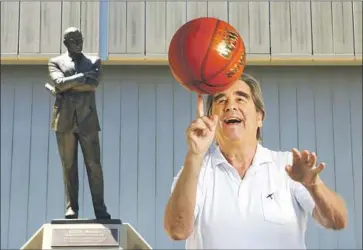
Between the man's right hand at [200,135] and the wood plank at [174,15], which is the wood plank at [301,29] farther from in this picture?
the man's right hand at [200,135]

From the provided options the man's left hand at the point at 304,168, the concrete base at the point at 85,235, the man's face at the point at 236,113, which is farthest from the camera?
the concrete base at the point at 85,235

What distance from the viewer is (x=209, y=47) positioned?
3.57m

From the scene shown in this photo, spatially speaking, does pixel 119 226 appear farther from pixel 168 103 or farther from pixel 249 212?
pixel 168 103

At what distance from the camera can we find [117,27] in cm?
1157

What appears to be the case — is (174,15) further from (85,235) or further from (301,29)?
(85,235)

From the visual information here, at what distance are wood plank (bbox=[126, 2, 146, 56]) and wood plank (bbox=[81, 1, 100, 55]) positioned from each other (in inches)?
21.3

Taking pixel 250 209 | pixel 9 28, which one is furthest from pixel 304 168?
pixel 9 28

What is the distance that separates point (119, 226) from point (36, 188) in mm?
4972

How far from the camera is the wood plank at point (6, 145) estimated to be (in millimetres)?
11305

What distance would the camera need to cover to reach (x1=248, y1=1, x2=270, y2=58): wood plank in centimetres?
1152

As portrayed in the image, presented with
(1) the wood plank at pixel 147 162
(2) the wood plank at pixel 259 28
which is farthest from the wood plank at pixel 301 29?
(1) the wood plank at pixel 147 162

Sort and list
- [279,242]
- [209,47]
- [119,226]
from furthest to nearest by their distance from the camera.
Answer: [119,226], [209,47], [279,242]

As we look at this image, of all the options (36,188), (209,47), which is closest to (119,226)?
(209,47)

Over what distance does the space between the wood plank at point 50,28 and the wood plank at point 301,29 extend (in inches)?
161
